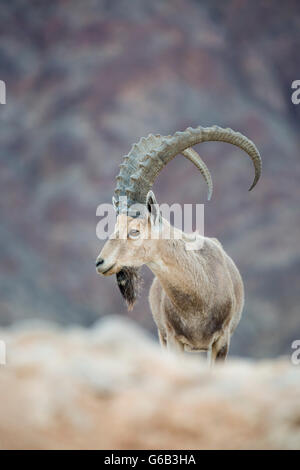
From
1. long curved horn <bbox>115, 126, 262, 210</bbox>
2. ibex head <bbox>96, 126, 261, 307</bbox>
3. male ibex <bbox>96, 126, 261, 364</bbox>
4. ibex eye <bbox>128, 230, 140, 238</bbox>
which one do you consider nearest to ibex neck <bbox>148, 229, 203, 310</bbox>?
male ibex <bbox>96, 126, 261, 364</bbox>

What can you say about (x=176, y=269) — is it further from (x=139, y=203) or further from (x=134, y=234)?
(x=139, y=203)

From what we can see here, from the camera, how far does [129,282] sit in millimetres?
4891

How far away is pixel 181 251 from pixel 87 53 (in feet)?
41.4

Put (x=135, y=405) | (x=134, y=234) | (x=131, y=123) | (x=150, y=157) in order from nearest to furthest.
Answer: (x=135, y=405), (x=134, y=234), (x=150, y=157), (x=131, y=123)

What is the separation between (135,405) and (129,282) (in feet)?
9.11

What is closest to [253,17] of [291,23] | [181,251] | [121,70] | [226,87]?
[291,23]

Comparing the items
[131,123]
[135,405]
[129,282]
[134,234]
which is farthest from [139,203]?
[131,123]

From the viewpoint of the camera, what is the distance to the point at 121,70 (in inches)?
624

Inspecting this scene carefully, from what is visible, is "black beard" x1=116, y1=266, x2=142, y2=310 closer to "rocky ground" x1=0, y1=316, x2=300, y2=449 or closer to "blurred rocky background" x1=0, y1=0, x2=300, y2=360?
"rocky ground" x1=0, y1=316, x2=300, y2=449

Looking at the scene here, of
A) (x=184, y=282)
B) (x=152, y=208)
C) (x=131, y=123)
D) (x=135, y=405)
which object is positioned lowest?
(x=135, y=405)

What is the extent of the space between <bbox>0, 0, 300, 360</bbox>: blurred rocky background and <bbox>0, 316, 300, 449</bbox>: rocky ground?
12410 millimetres
